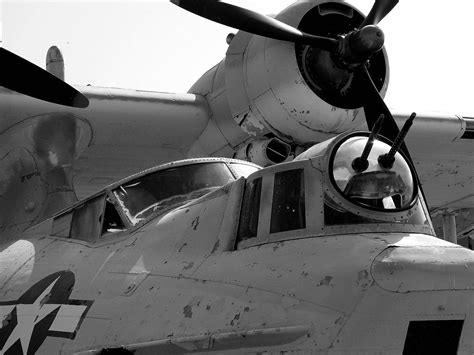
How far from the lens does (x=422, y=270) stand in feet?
12.9

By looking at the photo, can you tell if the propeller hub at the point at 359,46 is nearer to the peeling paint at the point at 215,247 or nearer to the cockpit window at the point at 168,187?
the cockpit window at the point at 168,187

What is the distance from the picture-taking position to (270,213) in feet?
15.4

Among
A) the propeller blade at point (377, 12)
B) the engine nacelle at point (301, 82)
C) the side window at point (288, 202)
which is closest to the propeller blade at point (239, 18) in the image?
the engine nacelle at point (301, 82)

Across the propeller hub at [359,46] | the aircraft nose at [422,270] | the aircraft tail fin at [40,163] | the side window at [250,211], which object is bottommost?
the aircraft tail fin at [40,163]

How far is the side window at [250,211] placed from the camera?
4738 mm

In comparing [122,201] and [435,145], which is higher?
[122,201]

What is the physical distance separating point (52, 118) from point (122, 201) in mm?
4784

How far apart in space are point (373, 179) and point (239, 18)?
185 inches

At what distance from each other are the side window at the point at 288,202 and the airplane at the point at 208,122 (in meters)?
4.56

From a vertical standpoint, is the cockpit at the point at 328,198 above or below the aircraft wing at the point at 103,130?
above

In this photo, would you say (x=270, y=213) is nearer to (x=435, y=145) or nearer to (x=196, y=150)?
(x=196, y=150)

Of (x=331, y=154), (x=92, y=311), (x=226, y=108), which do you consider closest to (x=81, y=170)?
(x=226, y=108)

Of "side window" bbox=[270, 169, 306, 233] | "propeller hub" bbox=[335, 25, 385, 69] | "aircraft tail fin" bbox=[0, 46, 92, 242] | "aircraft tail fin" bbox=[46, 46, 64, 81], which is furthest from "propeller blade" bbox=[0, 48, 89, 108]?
"side window" bbox=[270, 169, 306, 233]

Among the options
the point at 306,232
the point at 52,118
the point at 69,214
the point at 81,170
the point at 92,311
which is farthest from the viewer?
the point at 81,170
